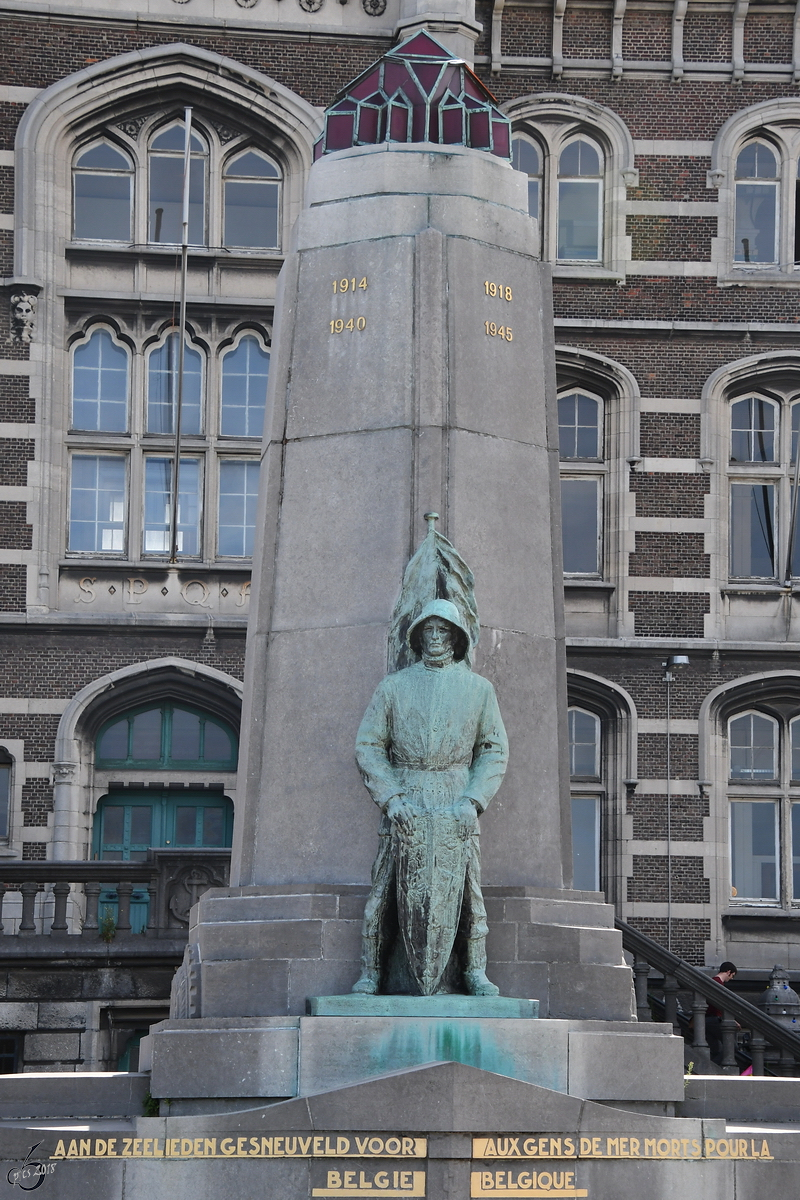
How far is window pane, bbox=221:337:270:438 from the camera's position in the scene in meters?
23.7

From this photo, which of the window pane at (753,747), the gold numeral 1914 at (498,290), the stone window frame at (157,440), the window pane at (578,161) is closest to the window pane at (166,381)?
the stone window frame at (157,440)

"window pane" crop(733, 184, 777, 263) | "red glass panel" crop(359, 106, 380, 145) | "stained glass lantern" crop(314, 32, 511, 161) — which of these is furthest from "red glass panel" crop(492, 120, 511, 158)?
"window pane" crop(733, 184, 777, 263)

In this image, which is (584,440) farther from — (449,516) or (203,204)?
(449,516)

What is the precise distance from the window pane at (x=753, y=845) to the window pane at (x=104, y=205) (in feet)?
33.4

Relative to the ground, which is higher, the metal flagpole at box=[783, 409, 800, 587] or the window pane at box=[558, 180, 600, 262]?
the window pane at box=[558, 180, 600, 262]

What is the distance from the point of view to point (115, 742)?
22922mm

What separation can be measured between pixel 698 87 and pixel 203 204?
250 inches

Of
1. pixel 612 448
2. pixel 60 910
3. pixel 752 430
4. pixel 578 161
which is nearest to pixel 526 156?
pixel 578 161

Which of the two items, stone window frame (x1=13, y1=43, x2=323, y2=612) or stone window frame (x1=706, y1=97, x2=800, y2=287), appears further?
stone window frame (x1=706, y1=97, x2=800, y2=287)

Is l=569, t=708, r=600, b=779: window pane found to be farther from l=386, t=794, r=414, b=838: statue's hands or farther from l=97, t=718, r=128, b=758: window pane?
l=386, t=794, r=414, b=838: statue's hands

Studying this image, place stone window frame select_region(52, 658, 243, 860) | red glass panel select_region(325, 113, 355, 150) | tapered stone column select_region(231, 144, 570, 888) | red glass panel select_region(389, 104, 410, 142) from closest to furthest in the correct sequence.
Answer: tapered stone column select_region(231, 144, 570, 888) → red glass panel select_region(389, 104, 410, 142) → red glass panel select_region(325, 113, 355, 150) → stone window frame select_region(52, 658, 243, 860)

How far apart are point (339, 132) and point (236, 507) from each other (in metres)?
12.7

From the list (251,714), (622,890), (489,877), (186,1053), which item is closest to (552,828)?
(489,877)

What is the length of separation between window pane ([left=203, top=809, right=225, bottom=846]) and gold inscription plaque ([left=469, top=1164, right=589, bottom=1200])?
15004mm
